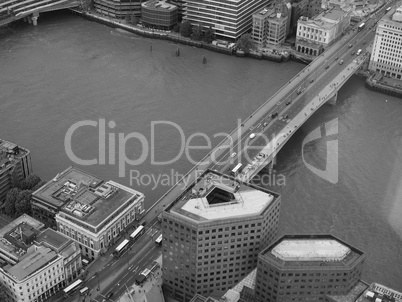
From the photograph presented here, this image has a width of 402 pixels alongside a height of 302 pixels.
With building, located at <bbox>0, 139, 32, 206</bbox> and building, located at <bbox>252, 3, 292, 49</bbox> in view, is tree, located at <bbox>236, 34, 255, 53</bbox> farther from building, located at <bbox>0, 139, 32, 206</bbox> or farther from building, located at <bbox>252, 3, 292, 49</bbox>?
building, located at <bbox>0, 139, 32, 206</bbox>

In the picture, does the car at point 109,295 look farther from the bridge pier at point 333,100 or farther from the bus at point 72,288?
the bridge pier at point 333,100

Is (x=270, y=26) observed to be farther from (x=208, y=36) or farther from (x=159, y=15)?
(x=159, y=15)

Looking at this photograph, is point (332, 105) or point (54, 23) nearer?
point (332, 105)

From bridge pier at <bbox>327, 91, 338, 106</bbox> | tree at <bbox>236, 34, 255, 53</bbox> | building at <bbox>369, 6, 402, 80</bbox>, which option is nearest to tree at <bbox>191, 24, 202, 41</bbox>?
tree at <bbox>236, 34, 255, 53</bbox>

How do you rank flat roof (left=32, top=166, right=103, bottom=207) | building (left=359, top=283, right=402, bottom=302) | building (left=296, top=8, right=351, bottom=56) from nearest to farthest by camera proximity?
building (left=359, top=283, right=402, bottom=302), flat roof (left=32, top=166, right=103, bottom=207), building (left=296, top=8, right=351, bottom=56)

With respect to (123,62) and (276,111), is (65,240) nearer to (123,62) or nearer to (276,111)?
(276,111)

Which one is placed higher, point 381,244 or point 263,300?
point 263,300

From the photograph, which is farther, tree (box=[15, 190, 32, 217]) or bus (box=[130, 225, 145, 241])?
tree (box=[15, 190, 32, 217])

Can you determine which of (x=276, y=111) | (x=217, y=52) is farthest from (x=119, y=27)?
(x=276, y=111)
